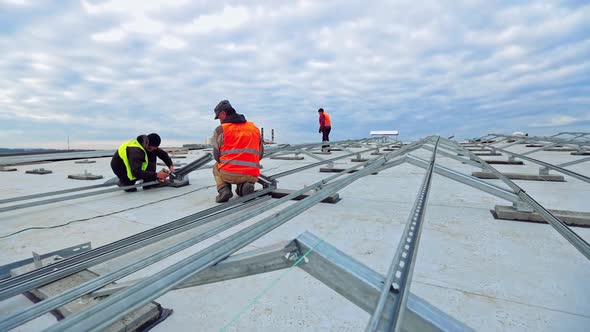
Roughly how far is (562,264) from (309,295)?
1.57m

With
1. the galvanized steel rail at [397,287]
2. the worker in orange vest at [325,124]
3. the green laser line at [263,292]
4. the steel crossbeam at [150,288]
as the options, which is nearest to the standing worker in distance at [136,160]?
the green laser line at [263,292]

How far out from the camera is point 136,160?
13.3ft

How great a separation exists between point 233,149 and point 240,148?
0.08 metres

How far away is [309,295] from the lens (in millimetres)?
1525

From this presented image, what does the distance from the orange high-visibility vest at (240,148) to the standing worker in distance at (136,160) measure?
1290 mm

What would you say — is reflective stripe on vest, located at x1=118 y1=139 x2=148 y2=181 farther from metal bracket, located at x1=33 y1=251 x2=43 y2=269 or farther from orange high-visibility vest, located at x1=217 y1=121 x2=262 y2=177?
metal bracket, located at x1=33 y1=251 x2=43 y2=269

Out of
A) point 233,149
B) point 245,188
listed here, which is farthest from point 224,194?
point 233,149

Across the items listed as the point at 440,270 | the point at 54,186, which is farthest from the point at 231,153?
the point at 54,186

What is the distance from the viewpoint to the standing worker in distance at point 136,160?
4035mm

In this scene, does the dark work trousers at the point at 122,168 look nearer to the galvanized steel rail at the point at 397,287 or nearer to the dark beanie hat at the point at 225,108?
the dark beanie hat at the point at 225,108

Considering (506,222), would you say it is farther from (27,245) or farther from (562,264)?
(27,245)

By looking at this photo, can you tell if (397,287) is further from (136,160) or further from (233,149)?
(136,160)

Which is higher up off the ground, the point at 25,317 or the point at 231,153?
the point at 231,153

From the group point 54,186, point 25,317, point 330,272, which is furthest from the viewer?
point 54,186
